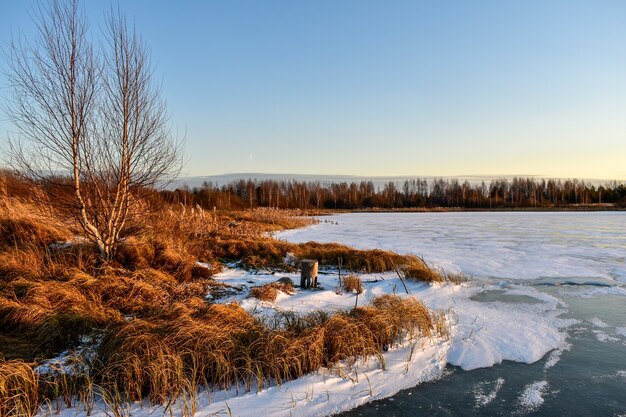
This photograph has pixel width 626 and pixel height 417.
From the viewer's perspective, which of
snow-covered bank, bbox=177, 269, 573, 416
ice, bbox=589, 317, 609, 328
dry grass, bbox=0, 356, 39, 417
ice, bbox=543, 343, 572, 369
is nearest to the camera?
dry grass, bbox=0, 356, 39, 417

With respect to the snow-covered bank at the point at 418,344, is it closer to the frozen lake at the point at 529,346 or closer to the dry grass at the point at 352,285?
the frozen lake at the point at 529,346

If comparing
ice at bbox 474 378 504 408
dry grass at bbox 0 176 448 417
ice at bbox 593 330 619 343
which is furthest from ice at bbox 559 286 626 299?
ice at bbox 474 378 504 408

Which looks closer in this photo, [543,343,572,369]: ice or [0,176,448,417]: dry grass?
[0,176,448,417]: dry grass

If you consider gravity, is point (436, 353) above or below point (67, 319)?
below

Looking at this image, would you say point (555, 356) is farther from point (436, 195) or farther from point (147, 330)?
point (436, 195)

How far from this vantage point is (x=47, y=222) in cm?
950

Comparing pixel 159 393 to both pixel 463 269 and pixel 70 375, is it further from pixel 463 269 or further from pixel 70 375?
pixel 463 269

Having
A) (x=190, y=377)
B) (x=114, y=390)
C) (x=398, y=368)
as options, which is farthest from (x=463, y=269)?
(x=114, y=390)

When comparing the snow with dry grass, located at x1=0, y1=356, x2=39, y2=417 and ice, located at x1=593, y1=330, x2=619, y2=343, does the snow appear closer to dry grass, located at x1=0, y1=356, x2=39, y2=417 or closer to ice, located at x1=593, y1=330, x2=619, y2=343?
ice, located at x1=593, y1=330, x2=619, y2=343

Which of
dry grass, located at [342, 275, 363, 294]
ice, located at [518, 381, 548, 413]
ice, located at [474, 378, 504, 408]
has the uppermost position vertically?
dry grass, located at [342, 275, 363, 294]

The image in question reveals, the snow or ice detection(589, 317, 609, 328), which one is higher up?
ice detection(589, 317, 609, 328)

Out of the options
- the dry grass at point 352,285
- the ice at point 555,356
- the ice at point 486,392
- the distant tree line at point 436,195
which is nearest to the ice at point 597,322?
the ice at point 555,356

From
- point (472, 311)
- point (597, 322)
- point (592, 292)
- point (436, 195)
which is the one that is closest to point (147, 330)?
point (472, 311)

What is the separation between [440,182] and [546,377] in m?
103
